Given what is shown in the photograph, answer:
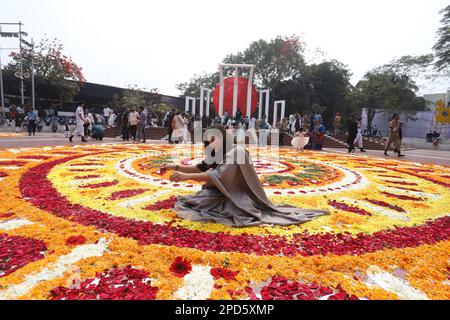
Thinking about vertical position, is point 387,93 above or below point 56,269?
above

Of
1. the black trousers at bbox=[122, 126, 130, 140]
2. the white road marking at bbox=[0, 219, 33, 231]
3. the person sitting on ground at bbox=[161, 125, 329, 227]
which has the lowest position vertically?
the white road marking at bbox=[0, 219, 33, 231]

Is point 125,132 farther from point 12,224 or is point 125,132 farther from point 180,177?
point 180,177

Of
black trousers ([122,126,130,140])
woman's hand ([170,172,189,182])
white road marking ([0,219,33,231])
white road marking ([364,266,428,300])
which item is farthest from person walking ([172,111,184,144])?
white road marking ([364,266,428,300])

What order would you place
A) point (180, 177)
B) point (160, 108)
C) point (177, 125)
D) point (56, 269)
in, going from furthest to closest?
point (160, 108), point (177, 125), point (180, 177), point (56, 269)

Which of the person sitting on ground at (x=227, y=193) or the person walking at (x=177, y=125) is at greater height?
the person walking at (x=177, y=125)

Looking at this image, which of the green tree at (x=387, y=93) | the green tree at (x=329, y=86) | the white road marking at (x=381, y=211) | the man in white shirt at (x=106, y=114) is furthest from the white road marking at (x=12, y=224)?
the green tree at (x=329, y=86)

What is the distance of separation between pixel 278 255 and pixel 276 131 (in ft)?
44.7

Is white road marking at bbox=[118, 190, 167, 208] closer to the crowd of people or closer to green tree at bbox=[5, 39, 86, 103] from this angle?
the crowd of people

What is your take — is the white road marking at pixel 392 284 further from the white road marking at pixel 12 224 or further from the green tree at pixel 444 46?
the green tree at pixel 444 46

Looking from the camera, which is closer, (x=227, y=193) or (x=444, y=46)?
(x=227, y=193)

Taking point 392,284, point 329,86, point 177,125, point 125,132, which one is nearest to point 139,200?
point 392,284

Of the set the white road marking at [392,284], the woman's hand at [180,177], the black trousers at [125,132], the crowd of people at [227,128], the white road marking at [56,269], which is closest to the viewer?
the white road marking at [56,269]
